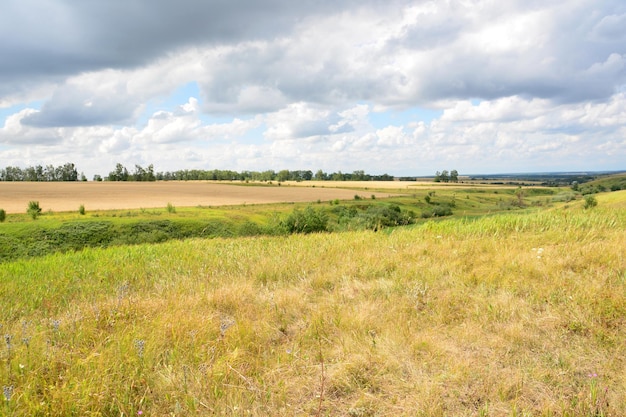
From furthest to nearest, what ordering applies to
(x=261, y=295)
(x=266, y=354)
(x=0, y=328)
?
(x=261, y=295)
(x=0, y=328)
(x=266, y=354)

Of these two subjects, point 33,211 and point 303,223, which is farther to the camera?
point 33,211

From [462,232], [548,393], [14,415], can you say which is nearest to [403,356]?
[548,393]

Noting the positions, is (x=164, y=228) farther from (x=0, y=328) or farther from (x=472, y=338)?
(x=472, y=338)

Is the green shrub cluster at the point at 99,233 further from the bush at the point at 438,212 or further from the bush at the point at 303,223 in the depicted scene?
the bush at the point at 438,212

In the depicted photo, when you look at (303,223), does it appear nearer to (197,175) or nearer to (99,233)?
(99,233)

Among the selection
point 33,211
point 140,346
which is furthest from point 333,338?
point 33,211

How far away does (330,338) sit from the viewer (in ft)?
14.5

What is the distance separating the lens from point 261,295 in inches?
241

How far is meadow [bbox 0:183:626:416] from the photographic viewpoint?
10.4 feet

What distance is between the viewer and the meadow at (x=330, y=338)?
125 inches

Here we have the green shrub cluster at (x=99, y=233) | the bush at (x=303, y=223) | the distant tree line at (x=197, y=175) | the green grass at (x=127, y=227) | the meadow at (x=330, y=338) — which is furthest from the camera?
the distant tree line at (x=197, y=175)

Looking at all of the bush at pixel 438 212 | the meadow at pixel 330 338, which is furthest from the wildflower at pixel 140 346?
the bush at pixel 438 212

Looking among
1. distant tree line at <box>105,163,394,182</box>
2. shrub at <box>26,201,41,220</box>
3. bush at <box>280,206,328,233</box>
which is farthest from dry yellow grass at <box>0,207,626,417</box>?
distant tree line at <box>105,163,394,182</box>

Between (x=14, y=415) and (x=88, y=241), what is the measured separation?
41928 mm
